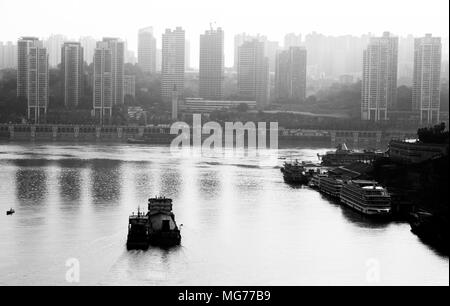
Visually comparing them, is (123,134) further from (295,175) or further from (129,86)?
(295,175)

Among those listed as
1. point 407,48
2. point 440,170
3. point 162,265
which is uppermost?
point 407,48

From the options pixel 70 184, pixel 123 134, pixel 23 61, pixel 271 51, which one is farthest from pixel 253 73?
pixel 70 184

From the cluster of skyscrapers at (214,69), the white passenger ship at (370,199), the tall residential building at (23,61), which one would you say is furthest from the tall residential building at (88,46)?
the white passenger ship at (370,199)

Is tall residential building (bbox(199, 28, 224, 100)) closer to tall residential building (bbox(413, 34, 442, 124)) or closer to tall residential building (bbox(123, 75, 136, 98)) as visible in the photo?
tall residential building (bbox(123, 75, 136, 98))

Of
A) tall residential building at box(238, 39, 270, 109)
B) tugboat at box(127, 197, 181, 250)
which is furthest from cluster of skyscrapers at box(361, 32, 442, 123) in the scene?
tugboat at box(127, 197, 181, 250)

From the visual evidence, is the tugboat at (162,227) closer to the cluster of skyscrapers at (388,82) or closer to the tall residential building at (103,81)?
the cluster of skyscrapers at (388,82)
